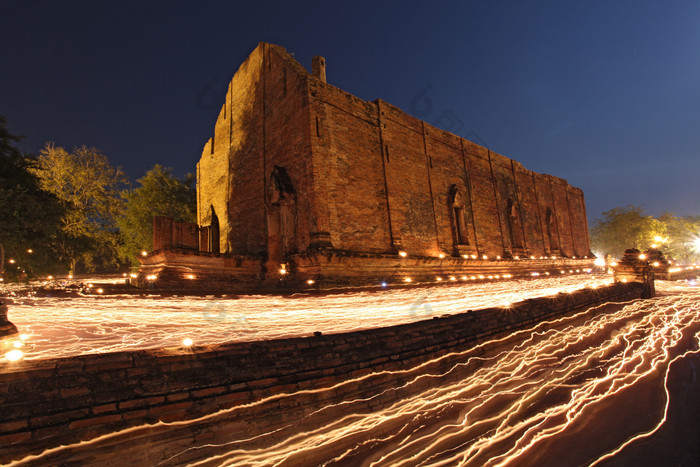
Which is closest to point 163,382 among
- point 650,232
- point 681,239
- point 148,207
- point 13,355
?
point 13,355

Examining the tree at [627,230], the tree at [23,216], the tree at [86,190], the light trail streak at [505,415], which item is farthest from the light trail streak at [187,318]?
the tree at [627,230]

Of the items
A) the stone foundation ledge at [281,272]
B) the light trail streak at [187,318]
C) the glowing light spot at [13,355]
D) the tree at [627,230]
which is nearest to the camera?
the glowing light spot at [13,355]

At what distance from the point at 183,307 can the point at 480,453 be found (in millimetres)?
5385

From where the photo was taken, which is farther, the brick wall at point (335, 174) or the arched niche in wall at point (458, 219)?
the arched niche in wall at point (458, 219)

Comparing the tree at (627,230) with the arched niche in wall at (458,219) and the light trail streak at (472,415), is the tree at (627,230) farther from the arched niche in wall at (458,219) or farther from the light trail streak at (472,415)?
the light trail streak at (472,415)

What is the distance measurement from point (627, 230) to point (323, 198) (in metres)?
54.9

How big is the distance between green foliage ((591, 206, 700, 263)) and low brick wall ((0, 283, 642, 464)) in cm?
5821

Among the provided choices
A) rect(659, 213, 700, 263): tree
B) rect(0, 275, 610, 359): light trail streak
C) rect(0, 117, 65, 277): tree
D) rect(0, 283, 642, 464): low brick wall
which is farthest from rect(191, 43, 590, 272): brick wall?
rect(659, 213, 700, 263): tree

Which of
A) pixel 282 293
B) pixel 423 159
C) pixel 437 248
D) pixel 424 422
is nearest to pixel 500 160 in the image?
pixel 423 159

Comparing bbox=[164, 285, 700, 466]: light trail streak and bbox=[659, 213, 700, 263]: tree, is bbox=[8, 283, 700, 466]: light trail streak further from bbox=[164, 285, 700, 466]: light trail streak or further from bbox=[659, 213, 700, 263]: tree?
bbox=[659, 213, 700, 263]: tree

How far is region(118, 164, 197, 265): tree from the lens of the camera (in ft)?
72.3

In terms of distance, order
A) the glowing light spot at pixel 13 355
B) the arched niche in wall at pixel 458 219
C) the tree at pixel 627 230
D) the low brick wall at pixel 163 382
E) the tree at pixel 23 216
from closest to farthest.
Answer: the low brick wall at pixel 163 382
the glowing light spot at pixel 13 355
the tree at pixel 23 216
the arched niche in wall at pixel 458 219
the tree at pixel 627 230

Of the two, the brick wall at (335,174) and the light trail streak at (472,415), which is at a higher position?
the brick wall at (335,174)

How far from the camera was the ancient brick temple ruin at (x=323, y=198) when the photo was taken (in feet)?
36.9
